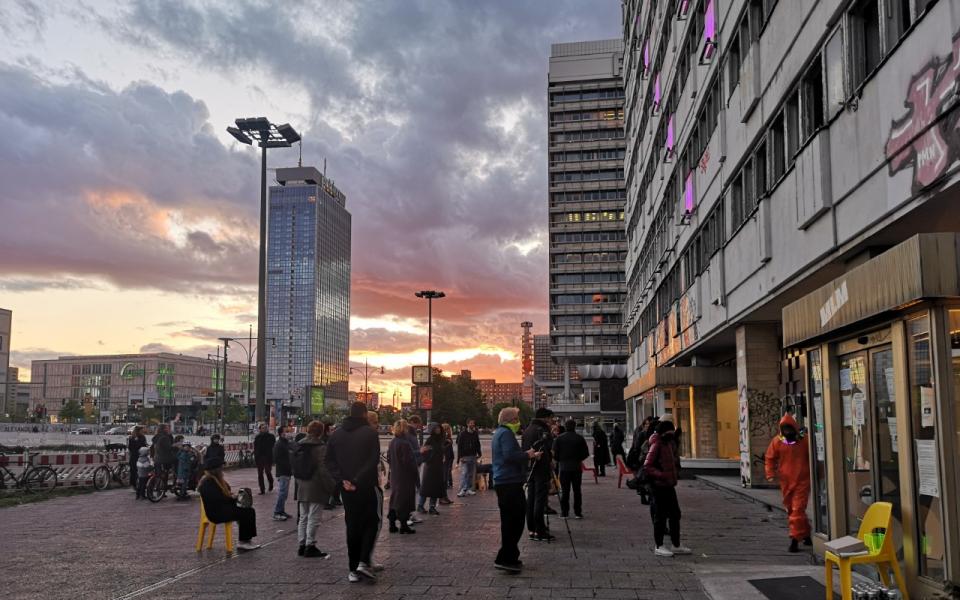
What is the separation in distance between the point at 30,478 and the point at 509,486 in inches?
618

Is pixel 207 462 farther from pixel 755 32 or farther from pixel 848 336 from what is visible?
pixel 755 32

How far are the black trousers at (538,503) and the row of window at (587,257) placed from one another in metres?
88.4

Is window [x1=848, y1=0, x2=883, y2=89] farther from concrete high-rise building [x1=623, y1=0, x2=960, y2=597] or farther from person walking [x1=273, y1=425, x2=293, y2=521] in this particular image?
person walking [x1=273, y1=425, x2=293, y2=521]

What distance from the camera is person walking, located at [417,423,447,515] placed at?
14.4 metres

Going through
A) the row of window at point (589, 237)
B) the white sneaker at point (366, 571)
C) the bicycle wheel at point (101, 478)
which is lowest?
the bicycle wheel at point (101, 478)

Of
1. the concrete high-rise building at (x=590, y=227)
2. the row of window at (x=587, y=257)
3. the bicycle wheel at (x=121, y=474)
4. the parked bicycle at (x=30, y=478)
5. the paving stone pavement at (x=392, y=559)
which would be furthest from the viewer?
the row of window at (x=587, y=257)

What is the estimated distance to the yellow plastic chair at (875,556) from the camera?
6418 millimetres

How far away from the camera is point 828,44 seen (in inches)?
506

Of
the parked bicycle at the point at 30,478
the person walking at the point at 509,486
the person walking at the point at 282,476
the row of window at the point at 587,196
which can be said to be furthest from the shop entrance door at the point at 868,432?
the row of window at the point at 587,196

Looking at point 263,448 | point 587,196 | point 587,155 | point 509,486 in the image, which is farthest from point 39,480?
point 587,155

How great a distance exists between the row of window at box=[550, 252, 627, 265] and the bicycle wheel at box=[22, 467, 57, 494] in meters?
82.5

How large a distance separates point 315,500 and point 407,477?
187cm

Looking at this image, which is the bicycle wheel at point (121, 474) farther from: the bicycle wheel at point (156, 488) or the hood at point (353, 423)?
the hood at point (353, 423)

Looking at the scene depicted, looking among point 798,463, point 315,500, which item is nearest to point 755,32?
point 798,463
